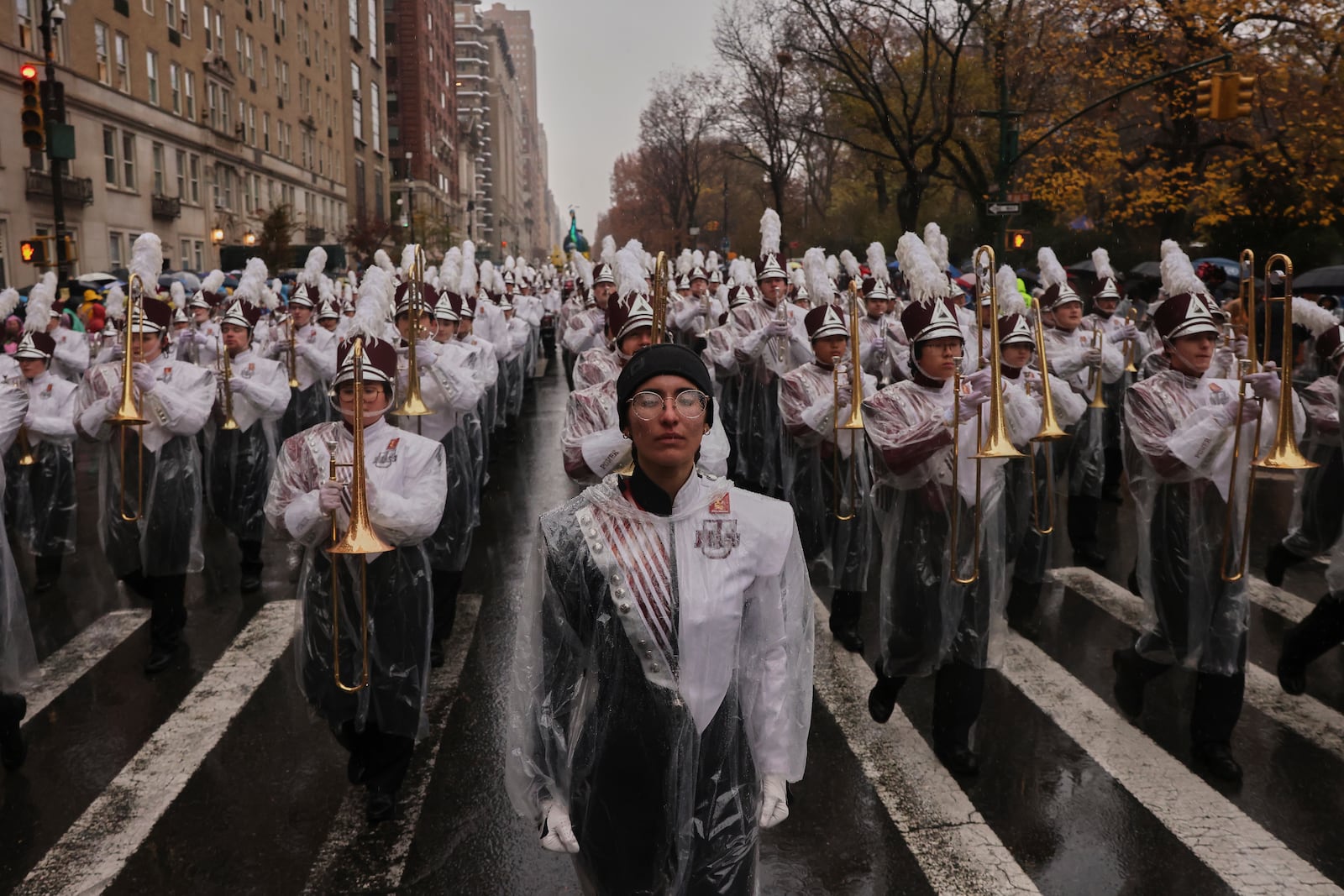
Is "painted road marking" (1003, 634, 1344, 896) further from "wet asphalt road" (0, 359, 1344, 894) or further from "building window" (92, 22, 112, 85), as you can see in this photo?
"building window" (92, 22, 112, 85)

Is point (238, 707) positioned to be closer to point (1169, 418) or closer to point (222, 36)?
point (1169, 418)

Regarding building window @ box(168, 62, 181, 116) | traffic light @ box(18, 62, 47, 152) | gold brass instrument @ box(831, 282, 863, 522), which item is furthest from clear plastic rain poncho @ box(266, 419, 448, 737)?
building window @ box(168, 62, 181, 116)

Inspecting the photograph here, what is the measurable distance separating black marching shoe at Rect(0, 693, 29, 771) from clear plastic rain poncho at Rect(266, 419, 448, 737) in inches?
60.5

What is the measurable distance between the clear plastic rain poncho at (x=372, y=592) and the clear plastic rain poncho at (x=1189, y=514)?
3373 millimetres

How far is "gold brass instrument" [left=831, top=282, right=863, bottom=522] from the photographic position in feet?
21.3

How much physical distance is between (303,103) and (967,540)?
192 ft

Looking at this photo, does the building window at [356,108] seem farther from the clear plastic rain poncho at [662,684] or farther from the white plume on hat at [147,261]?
the clear plastic rain poncho at [662,684]

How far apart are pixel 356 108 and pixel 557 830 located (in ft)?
245

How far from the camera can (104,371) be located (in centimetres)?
741

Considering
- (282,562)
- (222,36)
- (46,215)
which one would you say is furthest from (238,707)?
(222,36)

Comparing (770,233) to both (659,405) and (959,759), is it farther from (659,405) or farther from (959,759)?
(659,405)

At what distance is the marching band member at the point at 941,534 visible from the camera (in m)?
5.19

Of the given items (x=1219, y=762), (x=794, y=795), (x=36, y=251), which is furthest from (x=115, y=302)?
(x=1219, y=762)

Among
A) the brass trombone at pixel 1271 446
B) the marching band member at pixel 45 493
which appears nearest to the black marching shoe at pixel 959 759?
the brass trombone at pixel 1271 446
